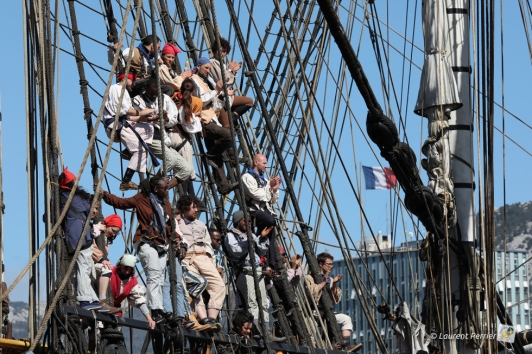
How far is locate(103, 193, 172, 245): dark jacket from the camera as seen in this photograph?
348 inches

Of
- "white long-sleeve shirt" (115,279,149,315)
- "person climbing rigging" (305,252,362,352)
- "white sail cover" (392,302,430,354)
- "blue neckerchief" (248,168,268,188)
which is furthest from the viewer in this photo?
"white sail cover" (392,302,430,354)

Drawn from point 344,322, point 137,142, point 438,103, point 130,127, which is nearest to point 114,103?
point 130,127

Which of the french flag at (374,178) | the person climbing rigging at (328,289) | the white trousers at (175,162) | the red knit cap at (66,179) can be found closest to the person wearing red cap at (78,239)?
the red knit cap at (66,179)

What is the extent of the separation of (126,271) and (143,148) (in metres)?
1.31

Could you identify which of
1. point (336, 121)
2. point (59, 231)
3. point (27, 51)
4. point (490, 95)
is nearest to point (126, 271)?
point (59, 231)

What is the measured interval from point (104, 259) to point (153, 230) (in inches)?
25.3

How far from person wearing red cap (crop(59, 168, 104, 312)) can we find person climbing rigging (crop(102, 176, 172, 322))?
390mm

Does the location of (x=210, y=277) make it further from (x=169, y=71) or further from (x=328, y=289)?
(x=328, y=289)

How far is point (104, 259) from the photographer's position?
9250mm

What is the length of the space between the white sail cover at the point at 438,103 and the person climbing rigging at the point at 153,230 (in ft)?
12.5

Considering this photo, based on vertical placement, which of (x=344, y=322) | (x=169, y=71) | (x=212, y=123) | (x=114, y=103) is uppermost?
(x=169, y=71)

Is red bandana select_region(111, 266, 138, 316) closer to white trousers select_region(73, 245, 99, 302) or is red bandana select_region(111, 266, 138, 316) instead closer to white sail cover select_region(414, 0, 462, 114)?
A: white trousers select_region(73, 245, 99, 302)

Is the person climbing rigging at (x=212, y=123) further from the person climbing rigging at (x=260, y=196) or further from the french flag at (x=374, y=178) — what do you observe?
the french flag at (x=374, y=178)

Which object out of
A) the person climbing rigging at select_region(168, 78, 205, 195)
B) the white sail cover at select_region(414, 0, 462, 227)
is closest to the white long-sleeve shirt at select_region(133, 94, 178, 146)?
the person climbing rigging at select_region(168, 78, 205, 195)
